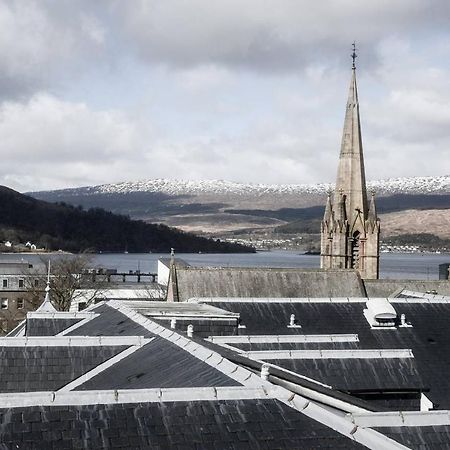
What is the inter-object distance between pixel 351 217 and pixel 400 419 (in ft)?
137

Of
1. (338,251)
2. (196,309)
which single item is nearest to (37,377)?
(196,309)

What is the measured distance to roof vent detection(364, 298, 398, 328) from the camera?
102 feet

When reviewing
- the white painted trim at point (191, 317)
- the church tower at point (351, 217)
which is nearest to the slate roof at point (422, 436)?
the white painted trim at point (191, 317)

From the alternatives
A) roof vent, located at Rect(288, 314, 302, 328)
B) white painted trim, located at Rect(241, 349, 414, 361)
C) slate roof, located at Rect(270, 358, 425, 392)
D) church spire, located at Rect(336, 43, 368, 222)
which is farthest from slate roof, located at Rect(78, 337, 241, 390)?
church spire, located at Rect(336, 43, 368, 222)

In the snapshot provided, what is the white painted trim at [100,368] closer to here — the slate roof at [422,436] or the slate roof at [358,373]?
the slate roof at [358,373]

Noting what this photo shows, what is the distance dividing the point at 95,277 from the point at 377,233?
3878cm

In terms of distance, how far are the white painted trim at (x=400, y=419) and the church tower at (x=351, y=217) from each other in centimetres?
4007

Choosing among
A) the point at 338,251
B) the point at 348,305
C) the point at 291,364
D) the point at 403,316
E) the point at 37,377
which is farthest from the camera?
the point at 338,251

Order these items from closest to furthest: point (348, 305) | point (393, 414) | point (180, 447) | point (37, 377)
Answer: point (180, 447) < point (393, 414) < point (37, 377) < point (348, 305)

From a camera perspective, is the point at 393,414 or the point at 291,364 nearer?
the point at 393,414

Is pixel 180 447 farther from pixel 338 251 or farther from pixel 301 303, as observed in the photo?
pixel 338 251

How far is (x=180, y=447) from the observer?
469 inches

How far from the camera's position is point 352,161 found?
185 feet

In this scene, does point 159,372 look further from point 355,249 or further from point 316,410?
point 355,249
